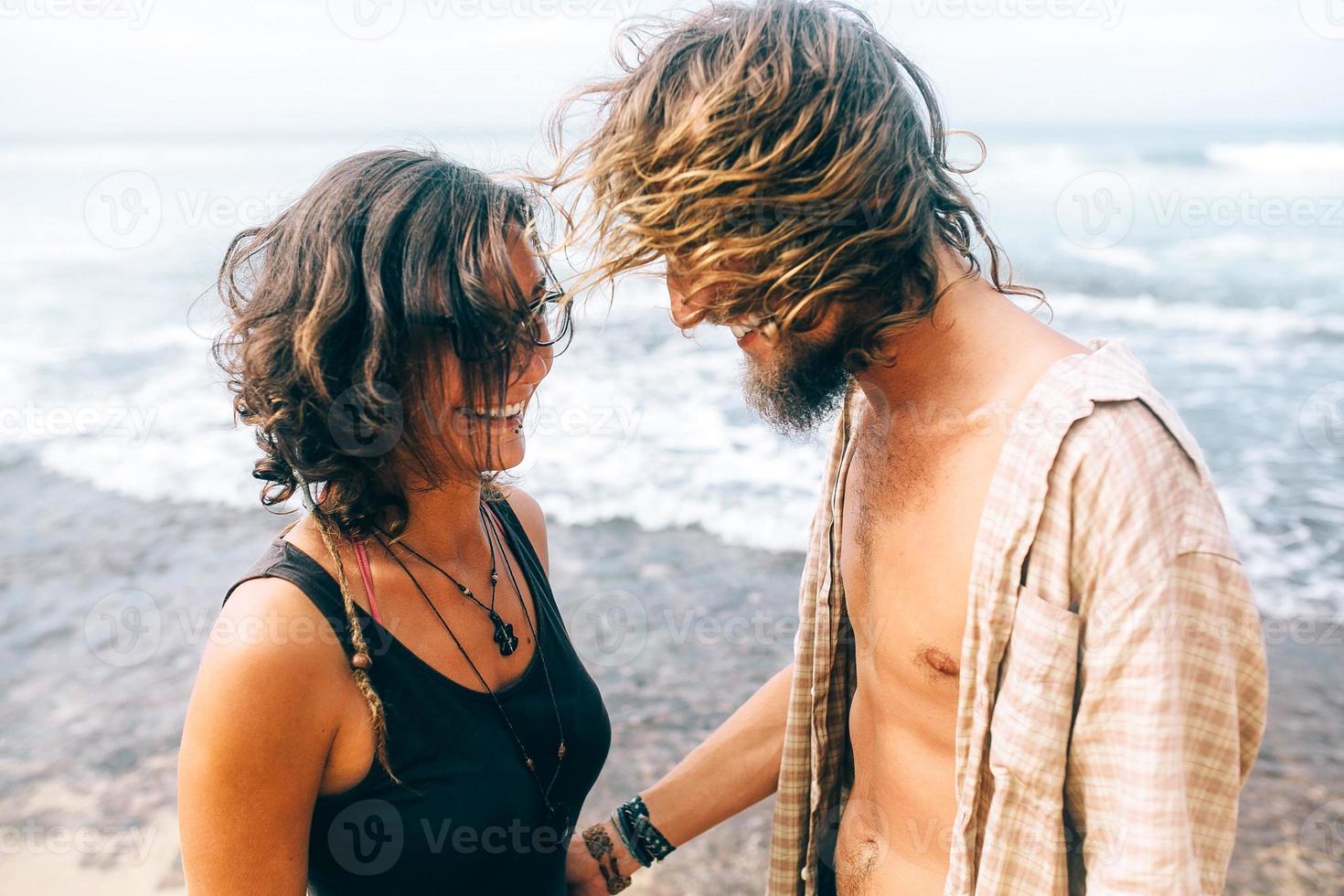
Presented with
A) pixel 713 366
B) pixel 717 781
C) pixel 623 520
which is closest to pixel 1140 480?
pixel 717 781

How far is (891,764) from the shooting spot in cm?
231

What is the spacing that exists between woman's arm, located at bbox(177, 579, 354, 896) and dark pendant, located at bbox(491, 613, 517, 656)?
16.9 inches

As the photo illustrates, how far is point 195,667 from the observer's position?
17.9 ft

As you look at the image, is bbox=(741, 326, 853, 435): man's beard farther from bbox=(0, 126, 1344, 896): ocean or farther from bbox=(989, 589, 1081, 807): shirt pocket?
bbox=(989, 589, 1081, 807): shirt pocket

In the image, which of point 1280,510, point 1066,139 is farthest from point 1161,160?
point 1280,510

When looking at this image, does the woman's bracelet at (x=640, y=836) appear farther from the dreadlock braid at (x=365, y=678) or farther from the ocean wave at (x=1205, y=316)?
the ocean wave at (x=1205, y=316)

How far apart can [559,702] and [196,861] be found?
0.76 m

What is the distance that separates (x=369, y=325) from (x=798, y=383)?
0.94 meters

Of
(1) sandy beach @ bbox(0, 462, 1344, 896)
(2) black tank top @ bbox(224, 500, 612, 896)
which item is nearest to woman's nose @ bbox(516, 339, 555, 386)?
(2) black tank top @ bbox(224, 500, 612, 896)

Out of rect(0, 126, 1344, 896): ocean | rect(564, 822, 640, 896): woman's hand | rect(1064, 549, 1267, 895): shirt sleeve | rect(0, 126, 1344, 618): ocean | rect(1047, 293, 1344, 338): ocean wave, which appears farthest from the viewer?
rect(1047, 293, 1344, 338): ocean wave

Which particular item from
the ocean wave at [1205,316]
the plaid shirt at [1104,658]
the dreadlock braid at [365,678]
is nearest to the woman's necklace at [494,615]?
the dreadlock braid at [365,678]

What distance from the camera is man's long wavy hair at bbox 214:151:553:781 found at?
1.90m

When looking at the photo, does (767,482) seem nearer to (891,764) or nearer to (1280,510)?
(1280,510)

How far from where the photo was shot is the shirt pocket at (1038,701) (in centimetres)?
169
